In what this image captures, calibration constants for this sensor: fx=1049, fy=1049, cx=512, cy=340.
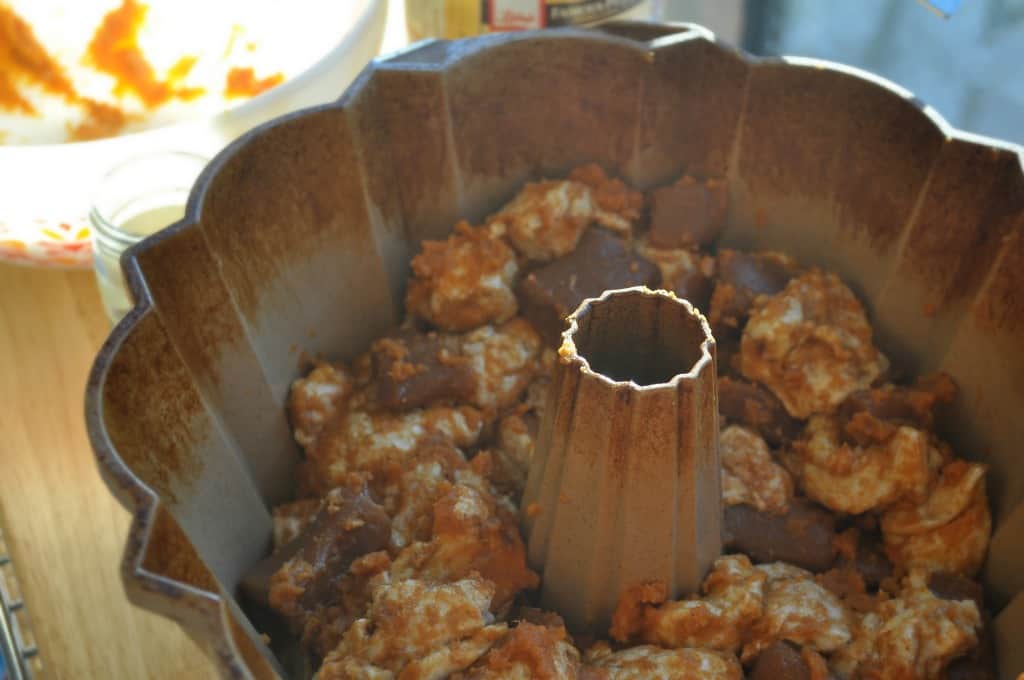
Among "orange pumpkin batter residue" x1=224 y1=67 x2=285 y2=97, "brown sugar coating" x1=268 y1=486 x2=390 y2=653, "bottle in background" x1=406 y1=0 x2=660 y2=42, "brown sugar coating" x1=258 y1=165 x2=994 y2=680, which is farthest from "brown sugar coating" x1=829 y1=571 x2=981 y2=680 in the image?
"orange pumpkin batter residue" x1=224 y1=67 x2=285 y2=97

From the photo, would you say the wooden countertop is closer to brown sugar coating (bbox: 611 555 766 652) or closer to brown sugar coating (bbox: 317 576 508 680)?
brown sugar coating (bbox: 317 576 508 680)

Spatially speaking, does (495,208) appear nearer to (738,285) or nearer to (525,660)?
(738,285)

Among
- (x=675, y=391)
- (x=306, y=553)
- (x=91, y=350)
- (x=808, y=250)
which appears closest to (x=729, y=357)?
(x=808, y=250)

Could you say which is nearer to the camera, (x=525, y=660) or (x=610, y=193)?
(x=525, y=660)

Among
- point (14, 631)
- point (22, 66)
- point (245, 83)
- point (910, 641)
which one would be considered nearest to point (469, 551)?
point (910, 641)

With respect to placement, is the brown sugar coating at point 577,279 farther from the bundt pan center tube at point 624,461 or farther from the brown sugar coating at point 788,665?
the brown sugar coating at point 788,665

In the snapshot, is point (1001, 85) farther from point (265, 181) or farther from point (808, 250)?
point (265, 181)

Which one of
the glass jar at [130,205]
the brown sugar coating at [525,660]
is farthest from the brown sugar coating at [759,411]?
the glass jar at [130,205]
